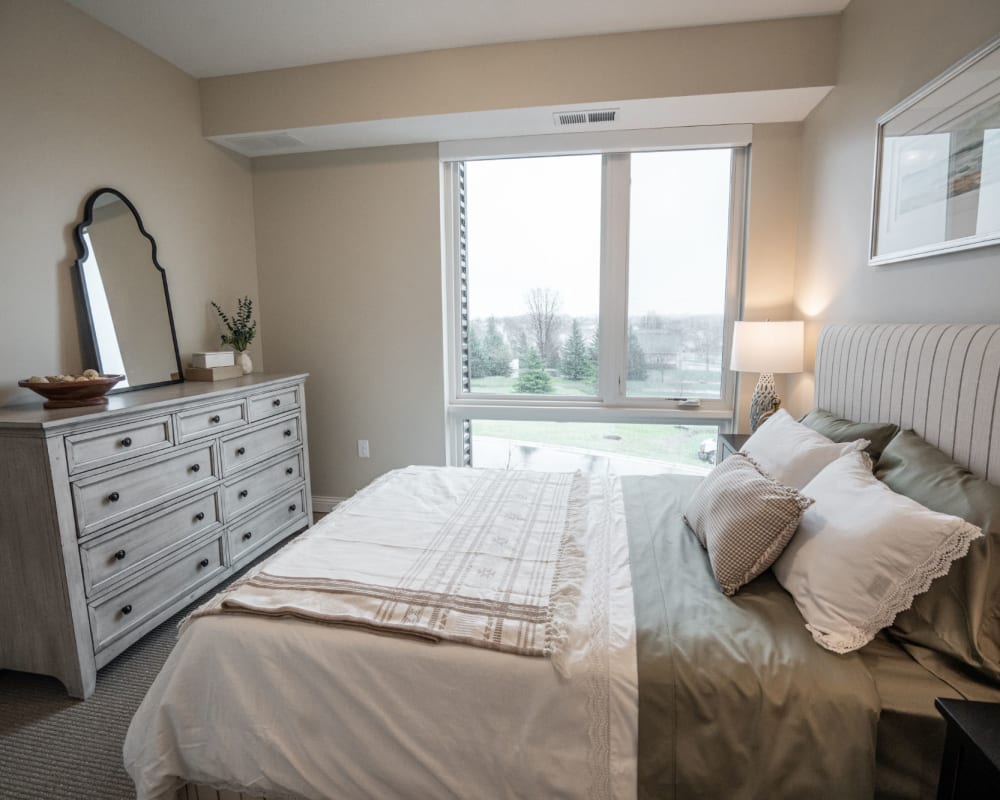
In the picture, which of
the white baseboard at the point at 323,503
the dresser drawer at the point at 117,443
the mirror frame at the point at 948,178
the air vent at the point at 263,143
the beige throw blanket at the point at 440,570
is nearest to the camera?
the beige throw blanket at the point at 440,570

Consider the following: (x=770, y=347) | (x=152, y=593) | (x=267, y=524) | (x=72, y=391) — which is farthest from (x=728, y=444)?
(x=72, y=391)

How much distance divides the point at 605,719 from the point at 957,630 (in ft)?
2.47

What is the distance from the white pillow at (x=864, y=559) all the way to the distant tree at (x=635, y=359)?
6.74 ft

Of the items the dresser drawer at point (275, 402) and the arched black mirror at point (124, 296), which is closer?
the arched black mirror at point (124, 296)

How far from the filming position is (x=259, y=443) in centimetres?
289

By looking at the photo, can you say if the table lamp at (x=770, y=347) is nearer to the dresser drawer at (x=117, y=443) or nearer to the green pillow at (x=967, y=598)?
the green pillow at (x=967, y=598)

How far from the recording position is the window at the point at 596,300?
10.7 ft

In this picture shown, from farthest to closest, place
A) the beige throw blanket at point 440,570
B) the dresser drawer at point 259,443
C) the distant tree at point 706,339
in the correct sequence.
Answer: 1. the distant tree at point 706,339
2. the dresser drawer at point 259,443
3. the beige throw blanket at point 440,570

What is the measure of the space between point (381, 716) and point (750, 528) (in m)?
1.03

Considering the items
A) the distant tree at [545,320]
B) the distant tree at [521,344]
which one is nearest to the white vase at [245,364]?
the distant tree at [521,344]

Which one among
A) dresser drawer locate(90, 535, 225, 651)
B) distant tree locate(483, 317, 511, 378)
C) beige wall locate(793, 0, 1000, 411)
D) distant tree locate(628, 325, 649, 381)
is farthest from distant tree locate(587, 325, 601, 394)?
dresser drawer locate(90, 535, 225, 651)

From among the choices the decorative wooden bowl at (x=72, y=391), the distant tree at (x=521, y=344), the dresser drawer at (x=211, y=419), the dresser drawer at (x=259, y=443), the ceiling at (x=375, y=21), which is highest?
the ceiling at (x=375, y=21)

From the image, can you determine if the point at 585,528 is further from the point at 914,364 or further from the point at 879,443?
the point at 914,364

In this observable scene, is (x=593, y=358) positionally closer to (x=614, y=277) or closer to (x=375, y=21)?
(x=614, y=277)
